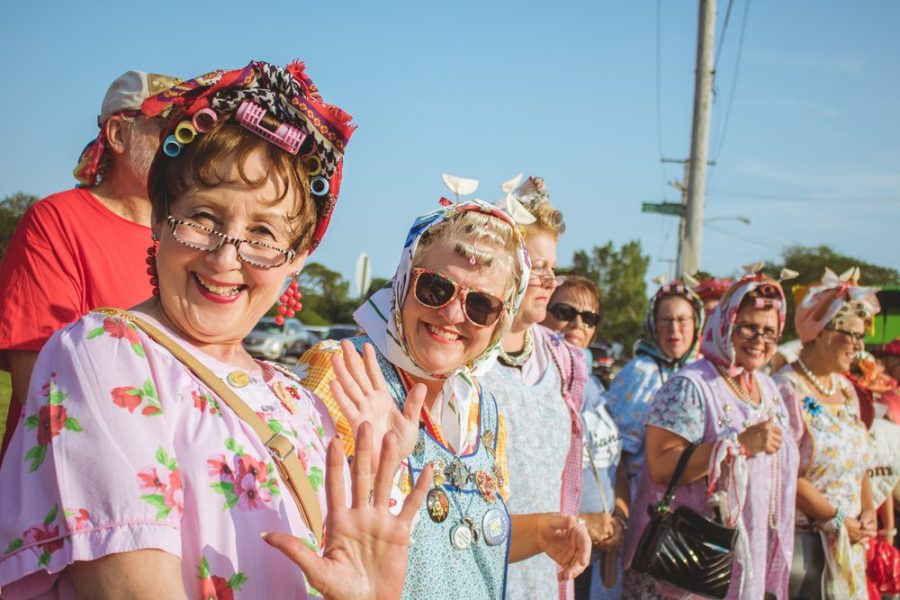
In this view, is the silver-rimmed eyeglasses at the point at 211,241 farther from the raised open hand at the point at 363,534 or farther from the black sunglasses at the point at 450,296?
the black sunglasses at the point at 450,296

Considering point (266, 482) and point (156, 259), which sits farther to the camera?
point (156, 259)

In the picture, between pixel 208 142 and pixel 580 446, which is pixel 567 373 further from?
pixel 208 142

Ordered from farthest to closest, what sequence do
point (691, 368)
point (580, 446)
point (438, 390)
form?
point (691, 368) < point (580, 446) < point (438, 390)

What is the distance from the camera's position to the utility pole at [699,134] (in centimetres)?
1180

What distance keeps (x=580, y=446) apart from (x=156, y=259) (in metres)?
2.47

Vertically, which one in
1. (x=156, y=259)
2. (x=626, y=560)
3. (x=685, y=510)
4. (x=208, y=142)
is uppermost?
(x=208, y=142)

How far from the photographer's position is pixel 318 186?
70.7 inches

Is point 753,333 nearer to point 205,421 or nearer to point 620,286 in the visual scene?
point 205,421

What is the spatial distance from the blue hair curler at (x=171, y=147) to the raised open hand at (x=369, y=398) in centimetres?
54

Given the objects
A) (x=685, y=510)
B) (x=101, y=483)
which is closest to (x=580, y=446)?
(x=685, y=510)

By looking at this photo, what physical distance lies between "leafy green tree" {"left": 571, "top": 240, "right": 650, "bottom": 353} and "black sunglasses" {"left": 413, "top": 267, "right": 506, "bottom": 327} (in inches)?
1277

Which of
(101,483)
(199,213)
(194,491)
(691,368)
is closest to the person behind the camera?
(101,483)

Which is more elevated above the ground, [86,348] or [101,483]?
[86,348]

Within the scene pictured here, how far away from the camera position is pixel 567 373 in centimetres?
394
